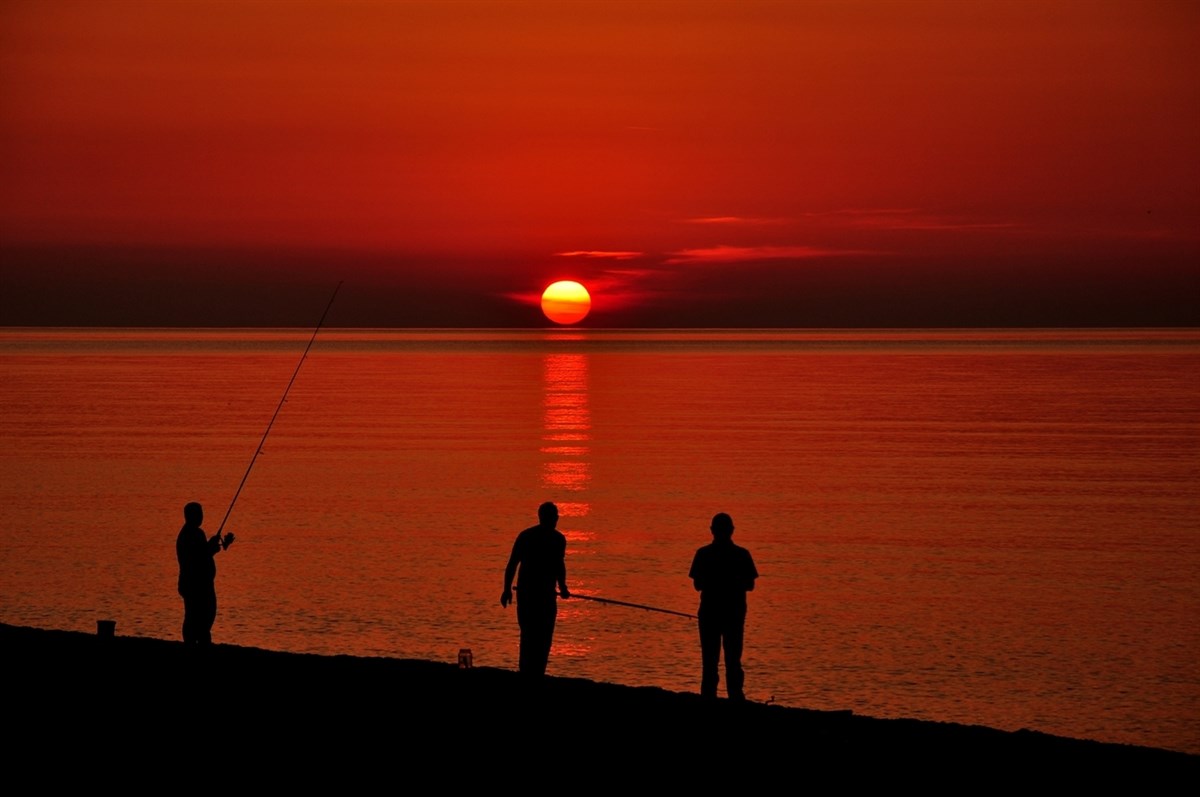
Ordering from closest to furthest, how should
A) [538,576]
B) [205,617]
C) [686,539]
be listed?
[538,576]
[205,617]
[686,539]

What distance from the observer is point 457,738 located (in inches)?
369

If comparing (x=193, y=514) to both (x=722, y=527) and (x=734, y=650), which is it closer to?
(x=722, y=527)

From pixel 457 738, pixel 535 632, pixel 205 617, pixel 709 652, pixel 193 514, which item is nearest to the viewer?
pixel 457 738

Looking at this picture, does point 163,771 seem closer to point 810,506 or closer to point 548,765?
point 548,765

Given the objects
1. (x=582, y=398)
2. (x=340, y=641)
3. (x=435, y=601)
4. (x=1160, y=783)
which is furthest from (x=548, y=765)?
(x=582, y=398)

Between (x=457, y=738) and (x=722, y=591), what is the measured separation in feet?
8.99

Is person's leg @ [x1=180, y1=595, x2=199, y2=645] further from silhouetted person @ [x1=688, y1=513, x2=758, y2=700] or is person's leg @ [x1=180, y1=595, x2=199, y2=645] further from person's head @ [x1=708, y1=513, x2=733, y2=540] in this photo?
person's head @ [x1=708, y1=513, x2=733, y2=540]

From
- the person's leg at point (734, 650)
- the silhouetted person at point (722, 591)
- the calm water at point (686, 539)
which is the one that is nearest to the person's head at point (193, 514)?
the silhouetted person at point (722, 591)

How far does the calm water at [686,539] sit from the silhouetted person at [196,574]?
5434mm

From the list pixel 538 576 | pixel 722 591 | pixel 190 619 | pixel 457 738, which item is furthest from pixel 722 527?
pixel 190 619

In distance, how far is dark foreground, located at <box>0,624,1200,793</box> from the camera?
858 cm

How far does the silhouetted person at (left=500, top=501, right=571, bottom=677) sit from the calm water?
202 inches

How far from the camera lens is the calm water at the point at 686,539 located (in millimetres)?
17578

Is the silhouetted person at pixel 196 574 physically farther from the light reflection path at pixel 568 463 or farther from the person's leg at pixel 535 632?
the light reflection path at pixel 568 463
